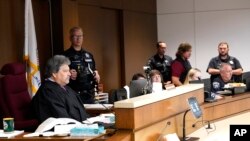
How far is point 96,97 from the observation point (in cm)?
522

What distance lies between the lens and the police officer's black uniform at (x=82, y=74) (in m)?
4.99

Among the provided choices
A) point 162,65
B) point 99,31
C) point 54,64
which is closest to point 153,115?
point 54,64

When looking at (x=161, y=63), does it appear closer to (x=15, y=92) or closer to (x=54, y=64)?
(x=15, y=92)

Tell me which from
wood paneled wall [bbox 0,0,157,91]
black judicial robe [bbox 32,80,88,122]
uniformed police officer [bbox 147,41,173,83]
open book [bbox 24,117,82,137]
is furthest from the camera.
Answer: uniformed police officer [bbox 147,41,173,83]

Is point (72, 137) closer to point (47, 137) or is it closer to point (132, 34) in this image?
point (47, 137)

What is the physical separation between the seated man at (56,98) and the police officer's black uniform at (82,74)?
1.20 metres

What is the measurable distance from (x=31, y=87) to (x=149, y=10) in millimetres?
4133

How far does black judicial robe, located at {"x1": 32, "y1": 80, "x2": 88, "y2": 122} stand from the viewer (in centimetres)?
341

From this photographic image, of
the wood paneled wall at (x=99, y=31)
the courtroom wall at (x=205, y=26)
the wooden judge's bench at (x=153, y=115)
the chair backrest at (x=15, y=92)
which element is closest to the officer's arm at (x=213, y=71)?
the wood paneled wall at (x=99, y=31)

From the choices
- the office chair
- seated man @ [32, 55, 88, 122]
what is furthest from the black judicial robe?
the office chair

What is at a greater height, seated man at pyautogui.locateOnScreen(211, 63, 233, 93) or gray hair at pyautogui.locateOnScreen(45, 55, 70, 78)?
gray hair at pyautogui.locateOnScreen(45, 55, 70, 78)

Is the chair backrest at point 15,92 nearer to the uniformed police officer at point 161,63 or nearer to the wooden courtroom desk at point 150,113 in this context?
the wooden courtroom desk at point 150,113

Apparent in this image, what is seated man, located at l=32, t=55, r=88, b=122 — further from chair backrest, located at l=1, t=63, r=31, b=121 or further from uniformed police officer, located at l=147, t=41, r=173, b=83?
uniformed police officer, located at l=147, t=41, r=173, b=83

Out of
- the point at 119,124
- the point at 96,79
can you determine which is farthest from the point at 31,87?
the point at 119,124
